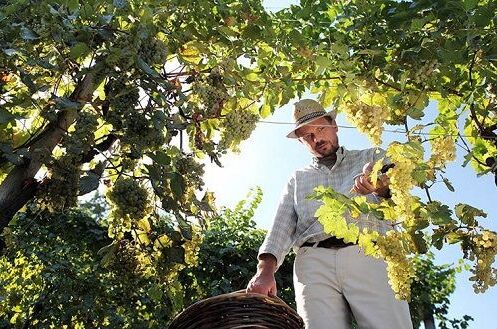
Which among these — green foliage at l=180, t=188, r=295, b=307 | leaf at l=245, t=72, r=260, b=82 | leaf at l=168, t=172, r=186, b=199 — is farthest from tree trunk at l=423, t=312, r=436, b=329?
leaf at l=168, t=172, r=186, b=199

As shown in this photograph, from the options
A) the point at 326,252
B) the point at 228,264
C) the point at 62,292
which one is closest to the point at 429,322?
the point at 228,264

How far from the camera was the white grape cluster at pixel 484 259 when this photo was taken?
1551mm

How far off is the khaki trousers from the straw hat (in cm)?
53

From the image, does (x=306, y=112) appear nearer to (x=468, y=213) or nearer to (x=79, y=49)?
(x=468, y=213)

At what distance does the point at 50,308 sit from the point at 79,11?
11.3 feet

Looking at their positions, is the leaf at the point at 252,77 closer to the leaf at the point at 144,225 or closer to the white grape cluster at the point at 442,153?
the leaf at the point at 144,225

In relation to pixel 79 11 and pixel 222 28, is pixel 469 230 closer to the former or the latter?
pixel 222 28

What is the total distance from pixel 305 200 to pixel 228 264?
2867mm

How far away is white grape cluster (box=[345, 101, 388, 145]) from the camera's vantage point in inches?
69.1

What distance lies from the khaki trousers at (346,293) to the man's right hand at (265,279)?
0.11 m

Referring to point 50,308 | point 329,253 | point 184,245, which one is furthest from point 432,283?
point 184,245

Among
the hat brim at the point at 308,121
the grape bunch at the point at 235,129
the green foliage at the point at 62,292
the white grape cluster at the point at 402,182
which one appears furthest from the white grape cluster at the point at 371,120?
the green foliage at the point at 62,292

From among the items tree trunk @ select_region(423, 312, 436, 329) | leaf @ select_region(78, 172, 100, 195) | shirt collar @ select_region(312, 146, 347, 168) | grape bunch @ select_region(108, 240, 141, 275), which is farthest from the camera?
tree trunk @ select_region(423, 312, 436, 329)

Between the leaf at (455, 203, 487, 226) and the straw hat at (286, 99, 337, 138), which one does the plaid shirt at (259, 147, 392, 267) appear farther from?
the leaf at (455, 203, 487, 226)
